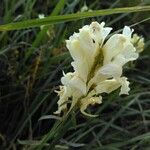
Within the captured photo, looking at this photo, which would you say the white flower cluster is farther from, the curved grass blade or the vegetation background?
the vegetation background

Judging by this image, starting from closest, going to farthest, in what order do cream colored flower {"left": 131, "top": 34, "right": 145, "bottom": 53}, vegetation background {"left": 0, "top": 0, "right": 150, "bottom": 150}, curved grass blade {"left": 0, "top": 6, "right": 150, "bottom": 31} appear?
curved grass blade {"left": 0, "top": 6, "right": 150, "bottom": 31}, vegetation background {"left": 0, "top": 0, "right": 150, "bottom": 150}, cream colored flower {"left": 131, "top": 34, "right": 145, "bottom": 53}

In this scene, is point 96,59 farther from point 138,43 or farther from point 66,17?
point 138,43

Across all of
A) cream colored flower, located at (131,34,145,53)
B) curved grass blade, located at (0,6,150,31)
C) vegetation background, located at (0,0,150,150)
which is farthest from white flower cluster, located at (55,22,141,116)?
cream colored flower, located at (131,34,145,53)


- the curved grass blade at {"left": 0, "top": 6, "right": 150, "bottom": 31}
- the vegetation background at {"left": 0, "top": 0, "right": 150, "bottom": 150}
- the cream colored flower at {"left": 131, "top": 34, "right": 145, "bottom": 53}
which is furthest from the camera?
the cream colored flower at {"left": 131, "top": 34, "right": 145, "bottom": 53}

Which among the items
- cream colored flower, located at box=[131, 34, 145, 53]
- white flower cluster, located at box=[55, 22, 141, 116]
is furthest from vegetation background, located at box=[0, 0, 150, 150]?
white flower cluster, located at box=[55, 22, 141, 116]

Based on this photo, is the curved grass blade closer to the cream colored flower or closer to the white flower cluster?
the white flower cluster

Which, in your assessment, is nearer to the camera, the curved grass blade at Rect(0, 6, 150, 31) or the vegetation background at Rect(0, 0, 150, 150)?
the curved grass blade at Rect(0, 6, 150, 31)

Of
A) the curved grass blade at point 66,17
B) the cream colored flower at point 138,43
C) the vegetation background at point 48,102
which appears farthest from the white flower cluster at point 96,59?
the cream colored flower at point 138,43

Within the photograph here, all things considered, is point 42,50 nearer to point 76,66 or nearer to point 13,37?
point 13,37

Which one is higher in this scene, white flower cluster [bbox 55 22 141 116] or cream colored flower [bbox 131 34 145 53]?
cream colored flower [bbox 131 34 145 53]
